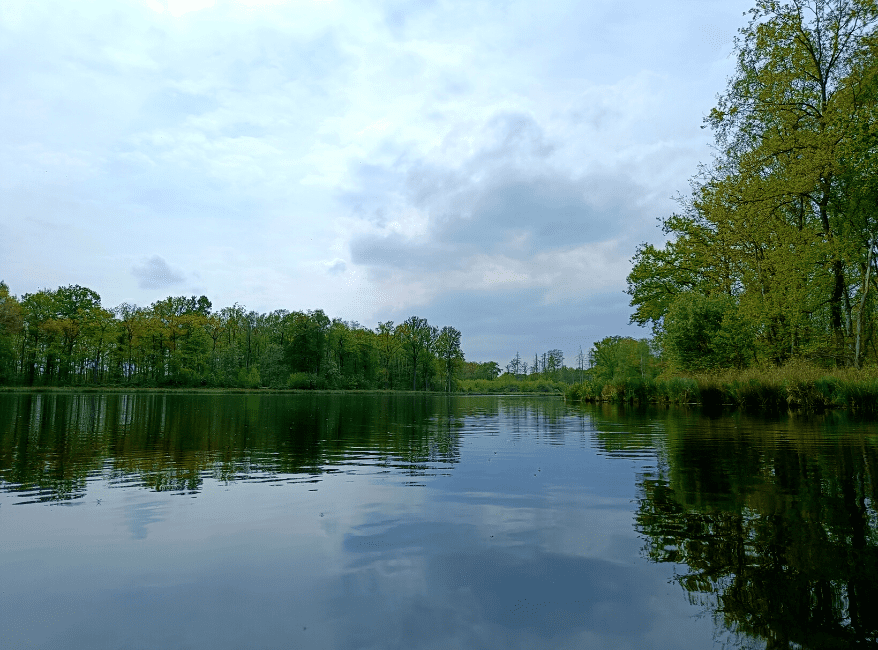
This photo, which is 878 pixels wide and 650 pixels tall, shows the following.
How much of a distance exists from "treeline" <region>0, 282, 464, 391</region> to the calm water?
73.0 meters

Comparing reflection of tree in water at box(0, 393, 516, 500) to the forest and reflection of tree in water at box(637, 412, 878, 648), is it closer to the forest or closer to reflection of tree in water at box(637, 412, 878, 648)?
reflection of tree in water at box(637, 412, 878, 648)

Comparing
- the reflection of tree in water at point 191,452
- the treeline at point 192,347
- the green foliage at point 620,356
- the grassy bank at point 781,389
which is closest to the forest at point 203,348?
the treeline at point 192,347

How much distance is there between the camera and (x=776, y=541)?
501 centimetres

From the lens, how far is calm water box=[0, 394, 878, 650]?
3.44 metres

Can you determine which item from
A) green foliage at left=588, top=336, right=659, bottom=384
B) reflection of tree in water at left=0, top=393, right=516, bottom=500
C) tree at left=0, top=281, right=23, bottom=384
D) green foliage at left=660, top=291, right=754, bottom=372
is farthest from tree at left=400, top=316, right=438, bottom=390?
reflection of tree in water at left=0, top=393, right=516, bottom=500

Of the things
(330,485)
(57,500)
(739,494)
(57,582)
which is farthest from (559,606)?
(57,500)

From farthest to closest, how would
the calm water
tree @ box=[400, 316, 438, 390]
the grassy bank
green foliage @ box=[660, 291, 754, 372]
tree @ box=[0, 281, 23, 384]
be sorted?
tree @ box=[400, 316, 438, 390] → tree @ box=[0, 281, 23, 384] → green foliage @ box=[660, 291, 754, 372] → the grassy bank → the calm water

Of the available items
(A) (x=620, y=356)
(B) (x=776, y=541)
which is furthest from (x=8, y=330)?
(B) (x=776, y=541)

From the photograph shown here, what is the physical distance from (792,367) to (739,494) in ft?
75.2

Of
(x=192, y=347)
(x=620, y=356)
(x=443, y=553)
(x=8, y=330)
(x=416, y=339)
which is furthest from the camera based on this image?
(x=416, y=339)

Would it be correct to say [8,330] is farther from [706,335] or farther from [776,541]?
[776,541]

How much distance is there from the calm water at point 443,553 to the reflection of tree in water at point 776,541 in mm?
23

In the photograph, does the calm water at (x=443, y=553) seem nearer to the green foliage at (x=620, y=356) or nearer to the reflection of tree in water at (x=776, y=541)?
the reflection of tree in water at (x=776, y=541)

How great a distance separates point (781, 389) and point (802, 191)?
30.0 ft
